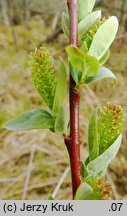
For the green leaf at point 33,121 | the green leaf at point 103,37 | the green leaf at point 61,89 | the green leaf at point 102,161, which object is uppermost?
the green leaf at point 103,37

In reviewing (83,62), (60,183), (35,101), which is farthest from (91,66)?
(35,101)

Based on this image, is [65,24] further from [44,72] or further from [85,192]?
[85,192]

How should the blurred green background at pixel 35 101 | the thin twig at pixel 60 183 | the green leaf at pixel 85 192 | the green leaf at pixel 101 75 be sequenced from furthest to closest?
the blurred green background at pixel 35 101 < the thin twig at pixel 60 183 < the green leaf at pixel 101 75 < the green leaf at pixel 85 192

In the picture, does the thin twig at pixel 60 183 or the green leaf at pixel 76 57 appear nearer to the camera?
the green leaf at pixel 76 57

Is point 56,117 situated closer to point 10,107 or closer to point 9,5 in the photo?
point 10,107

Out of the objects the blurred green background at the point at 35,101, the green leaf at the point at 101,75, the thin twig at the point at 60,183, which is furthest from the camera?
the blurred green background at the point at 35,101

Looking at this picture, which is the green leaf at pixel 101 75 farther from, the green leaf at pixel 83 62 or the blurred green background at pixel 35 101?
the blurred green background at pixel 35 101

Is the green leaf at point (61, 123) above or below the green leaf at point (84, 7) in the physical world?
below

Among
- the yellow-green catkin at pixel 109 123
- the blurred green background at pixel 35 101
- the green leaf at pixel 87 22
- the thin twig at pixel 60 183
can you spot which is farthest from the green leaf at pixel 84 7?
the blurred green background at pixel 35 101

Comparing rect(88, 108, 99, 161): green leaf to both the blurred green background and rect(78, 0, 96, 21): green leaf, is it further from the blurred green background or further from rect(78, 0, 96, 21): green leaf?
the blurred green background
